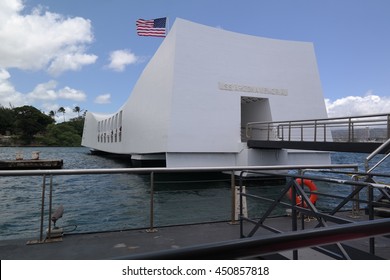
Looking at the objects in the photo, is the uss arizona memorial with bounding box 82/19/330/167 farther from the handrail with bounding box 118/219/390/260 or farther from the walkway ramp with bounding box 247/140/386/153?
the handrail with bounding box 118/219/390/260

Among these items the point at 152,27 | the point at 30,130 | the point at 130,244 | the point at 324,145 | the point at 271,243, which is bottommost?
the point at 130,244

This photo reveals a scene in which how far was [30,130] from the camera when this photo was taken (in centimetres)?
9181

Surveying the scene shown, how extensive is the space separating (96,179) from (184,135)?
5.83 metres

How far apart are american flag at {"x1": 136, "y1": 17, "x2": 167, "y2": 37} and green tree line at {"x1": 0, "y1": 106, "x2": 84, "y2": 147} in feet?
250

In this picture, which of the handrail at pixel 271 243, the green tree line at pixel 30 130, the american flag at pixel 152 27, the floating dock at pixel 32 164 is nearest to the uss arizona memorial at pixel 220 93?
the american flag at pixel 152 27

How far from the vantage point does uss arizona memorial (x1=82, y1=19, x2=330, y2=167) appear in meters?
19.7

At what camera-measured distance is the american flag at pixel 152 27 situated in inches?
950

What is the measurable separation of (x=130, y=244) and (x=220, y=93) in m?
17.4

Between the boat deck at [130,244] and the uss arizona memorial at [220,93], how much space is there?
14568 mm

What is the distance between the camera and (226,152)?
2038 centimetres

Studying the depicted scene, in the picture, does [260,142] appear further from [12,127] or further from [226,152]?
[12,127]

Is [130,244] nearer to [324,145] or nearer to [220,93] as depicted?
[324,145]

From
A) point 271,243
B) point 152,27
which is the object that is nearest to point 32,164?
point 152,27
